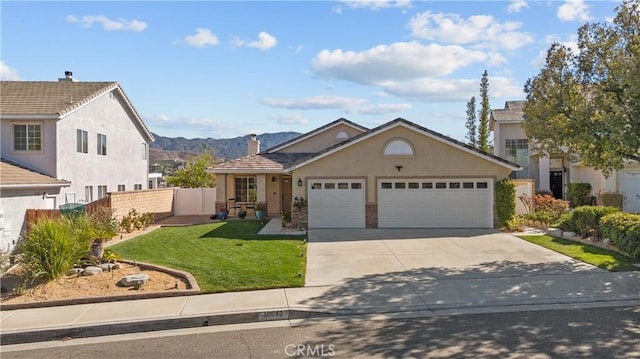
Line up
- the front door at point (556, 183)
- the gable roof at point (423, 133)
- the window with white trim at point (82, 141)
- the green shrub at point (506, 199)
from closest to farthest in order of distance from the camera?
the green shrub at point (506, 199) < the gable roof at point (423, 133) < the window with white trim at point (82, 141) < the front door at point (556, 183)

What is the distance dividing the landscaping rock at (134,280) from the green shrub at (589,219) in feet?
44.3

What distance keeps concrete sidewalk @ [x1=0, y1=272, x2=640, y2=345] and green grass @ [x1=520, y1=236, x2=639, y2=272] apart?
1.19m

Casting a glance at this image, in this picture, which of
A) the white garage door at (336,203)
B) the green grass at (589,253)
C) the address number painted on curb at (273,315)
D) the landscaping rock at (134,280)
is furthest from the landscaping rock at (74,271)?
the green grass at (589,253)

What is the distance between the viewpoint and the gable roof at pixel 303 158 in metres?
17.6

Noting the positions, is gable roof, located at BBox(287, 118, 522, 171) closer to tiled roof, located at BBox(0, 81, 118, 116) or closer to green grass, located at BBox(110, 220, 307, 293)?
green grass, located at BBox(110, 220, 307, 293)

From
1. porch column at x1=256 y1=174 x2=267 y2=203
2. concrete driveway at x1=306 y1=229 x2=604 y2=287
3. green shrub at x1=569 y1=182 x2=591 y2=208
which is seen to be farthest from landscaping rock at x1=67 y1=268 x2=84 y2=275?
green shrub at x1=569 y1=182 x2=591 y2=208

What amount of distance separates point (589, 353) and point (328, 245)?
915cm

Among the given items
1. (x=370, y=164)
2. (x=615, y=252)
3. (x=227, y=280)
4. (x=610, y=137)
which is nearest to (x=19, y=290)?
(x=227, y=280)

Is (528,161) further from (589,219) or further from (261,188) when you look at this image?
(261,188)

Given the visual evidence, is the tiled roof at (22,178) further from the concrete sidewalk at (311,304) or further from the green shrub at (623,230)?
the green shrub at (623,230)

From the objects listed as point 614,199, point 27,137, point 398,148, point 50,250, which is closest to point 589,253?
point 398,148

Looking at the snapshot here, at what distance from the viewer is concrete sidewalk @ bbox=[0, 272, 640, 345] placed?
7.25 meters

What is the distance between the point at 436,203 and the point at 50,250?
44.6ft

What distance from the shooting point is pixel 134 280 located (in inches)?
365
